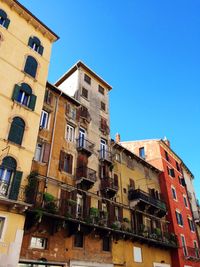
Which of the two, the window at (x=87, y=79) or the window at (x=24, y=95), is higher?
the window at (x=87, y=79)

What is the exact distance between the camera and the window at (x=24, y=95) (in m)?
17.8

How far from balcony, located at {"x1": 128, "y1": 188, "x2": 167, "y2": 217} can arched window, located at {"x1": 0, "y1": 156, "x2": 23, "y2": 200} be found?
12755 millimetres

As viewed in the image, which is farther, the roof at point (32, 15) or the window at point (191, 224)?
the window at point (191, 224)

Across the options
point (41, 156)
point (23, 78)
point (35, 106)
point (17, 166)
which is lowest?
point (17, 166)

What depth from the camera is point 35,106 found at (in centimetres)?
1869

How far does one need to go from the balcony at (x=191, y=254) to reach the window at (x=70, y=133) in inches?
721

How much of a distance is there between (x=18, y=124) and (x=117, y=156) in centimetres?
1248

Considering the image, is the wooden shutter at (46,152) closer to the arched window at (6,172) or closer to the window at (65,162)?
the window at (65,162)

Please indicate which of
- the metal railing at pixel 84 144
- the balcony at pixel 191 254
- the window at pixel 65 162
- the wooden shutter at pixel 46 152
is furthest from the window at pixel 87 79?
the balcony at pixel 191 254

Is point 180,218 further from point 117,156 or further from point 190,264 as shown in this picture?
point 117,156

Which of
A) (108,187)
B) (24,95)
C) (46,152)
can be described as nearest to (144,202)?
(108,187)

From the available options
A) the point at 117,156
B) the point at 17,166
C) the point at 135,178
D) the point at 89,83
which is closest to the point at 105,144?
the point at 117,156

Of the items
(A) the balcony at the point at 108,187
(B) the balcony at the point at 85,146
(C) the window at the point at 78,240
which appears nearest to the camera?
(C) the window at the point at 78,240

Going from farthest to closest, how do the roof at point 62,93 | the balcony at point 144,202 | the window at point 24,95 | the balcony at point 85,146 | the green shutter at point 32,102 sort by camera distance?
the balcony at point 144,202
the roof at point 62,93
the balcony at point 85,146
the green shutter at point 32,102
the window at point 24,95
